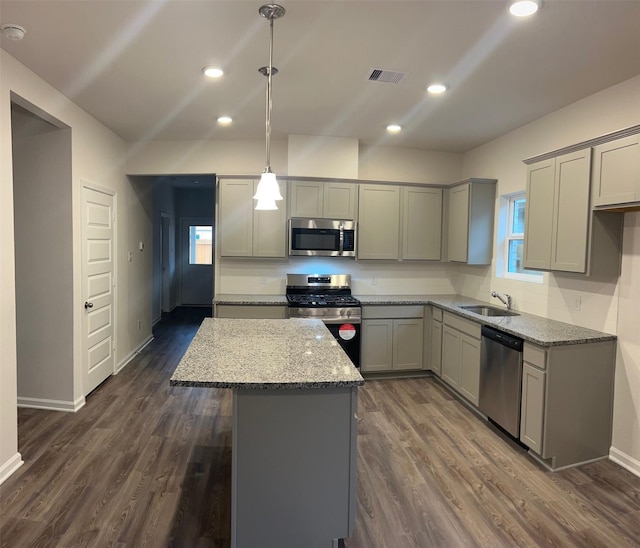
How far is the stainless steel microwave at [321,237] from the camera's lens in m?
4.38

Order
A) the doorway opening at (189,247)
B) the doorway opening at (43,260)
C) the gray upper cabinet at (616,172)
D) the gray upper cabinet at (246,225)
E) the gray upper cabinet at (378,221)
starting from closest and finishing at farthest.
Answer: the gray upper cabinet at (616,172) → the doorway opening at (43,260) → the gray upper cabinet at (246,225) → the gray upper cabinet at (378,221) → the doorway opening at (189,247)

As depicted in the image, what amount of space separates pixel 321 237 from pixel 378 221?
0.70 m

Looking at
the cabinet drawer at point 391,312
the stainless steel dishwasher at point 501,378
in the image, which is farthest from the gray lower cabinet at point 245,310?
the stainless steel dishwasher at point 501,378

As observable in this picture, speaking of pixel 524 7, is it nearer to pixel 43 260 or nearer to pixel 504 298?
pixel 504 298

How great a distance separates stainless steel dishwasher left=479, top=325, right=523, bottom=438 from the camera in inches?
114

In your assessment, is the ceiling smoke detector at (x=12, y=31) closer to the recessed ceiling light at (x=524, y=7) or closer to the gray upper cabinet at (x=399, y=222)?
the recessed ceiling light at (x=524, y=7)

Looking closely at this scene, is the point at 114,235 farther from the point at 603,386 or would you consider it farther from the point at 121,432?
the point at 603,386

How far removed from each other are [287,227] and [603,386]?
3164 mm

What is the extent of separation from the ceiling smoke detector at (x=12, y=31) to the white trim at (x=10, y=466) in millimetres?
2589

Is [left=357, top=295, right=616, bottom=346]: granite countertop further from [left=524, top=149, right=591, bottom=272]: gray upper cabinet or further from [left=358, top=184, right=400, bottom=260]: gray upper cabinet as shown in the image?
[left=358, top=184, right=400, bottom=260]: gray upper cabinet

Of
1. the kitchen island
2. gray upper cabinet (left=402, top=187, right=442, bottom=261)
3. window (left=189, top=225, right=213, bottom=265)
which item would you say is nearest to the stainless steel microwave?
gray upper cabinet (left=402, top=187, right=442, bottom=261)

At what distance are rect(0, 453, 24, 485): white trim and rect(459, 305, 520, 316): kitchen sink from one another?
376 cm

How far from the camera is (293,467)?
5.95ft

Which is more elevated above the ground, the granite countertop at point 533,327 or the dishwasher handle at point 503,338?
the granite countertop at point 533,327
